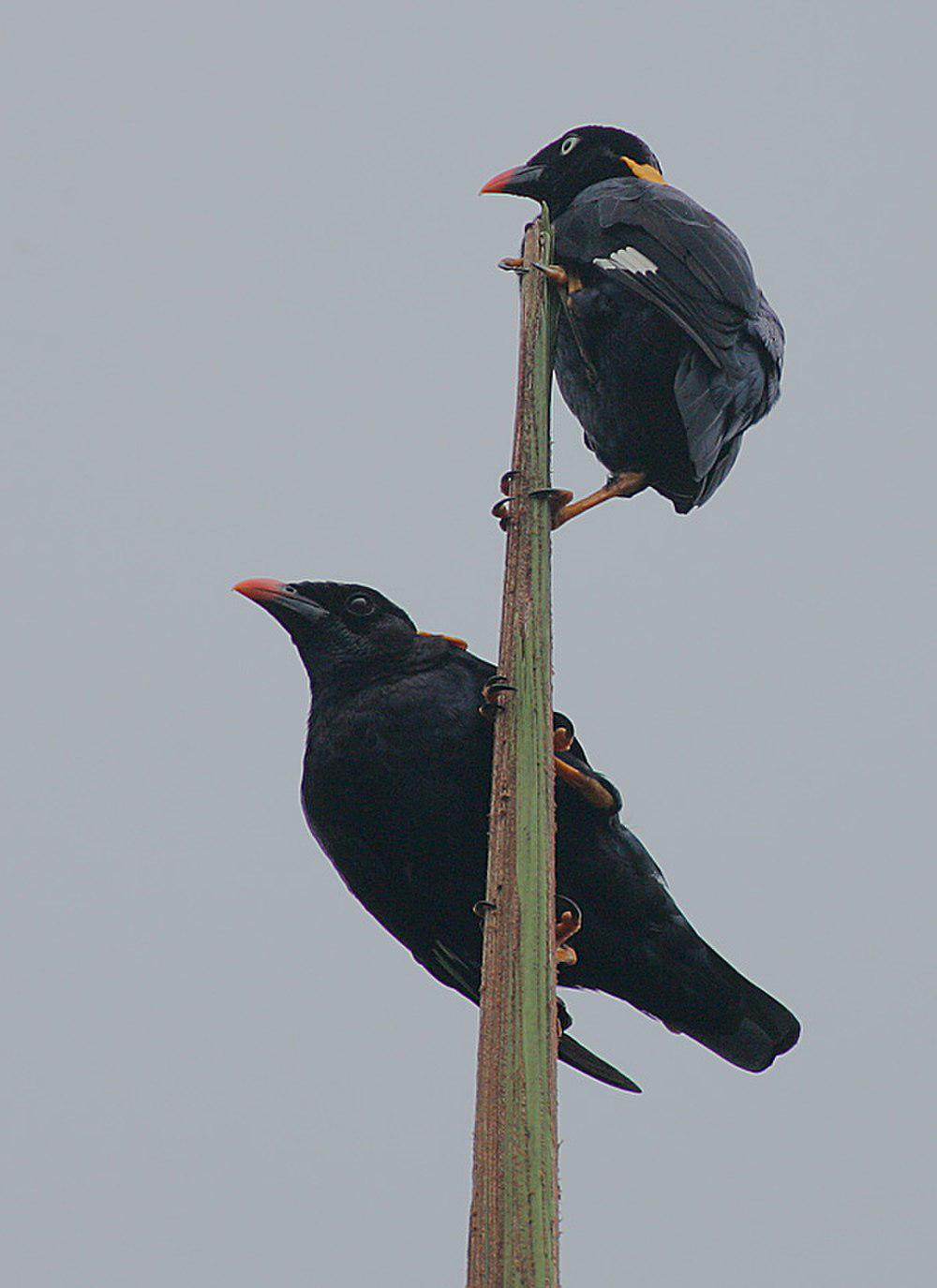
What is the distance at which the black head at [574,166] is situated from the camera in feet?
18.0

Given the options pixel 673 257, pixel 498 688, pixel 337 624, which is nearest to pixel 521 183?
pixel 673 257

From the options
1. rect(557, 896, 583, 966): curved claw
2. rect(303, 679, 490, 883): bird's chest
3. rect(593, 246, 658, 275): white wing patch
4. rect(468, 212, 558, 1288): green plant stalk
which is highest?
rect(593, 246, 658, 275): white wing patch

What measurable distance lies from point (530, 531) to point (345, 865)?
143 cm

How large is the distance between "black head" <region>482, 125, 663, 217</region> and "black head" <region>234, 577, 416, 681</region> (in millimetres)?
1866

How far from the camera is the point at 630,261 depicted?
4566mm

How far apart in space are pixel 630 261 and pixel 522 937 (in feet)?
8.59

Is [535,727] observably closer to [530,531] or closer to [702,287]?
[530,531]

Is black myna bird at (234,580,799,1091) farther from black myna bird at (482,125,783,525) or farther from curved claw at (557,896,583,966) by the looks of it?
black myna bird at (482,125,783,525)

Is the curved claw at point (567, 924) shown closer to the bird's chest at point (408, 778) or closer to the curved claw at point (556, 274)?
the bird's chest at point (408, 778)

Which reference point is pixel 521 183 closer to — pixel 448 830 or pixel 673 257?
pixel 673 257

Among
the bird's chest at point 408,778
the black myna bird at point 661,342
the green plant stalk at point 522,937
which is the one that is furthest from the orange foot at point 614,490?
the green plant stalk at point 522,937

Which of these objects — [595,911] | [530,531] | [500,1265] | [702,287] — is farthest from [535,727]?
[702,287]

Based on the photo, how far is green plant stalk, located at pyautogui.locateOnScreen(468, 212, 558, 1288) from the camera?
7.29ft

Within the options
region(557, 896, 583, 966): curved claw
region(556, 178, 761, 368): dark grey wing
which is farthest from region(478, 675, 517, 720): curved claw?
region(556, 178, 761, 368): dark grey wing
